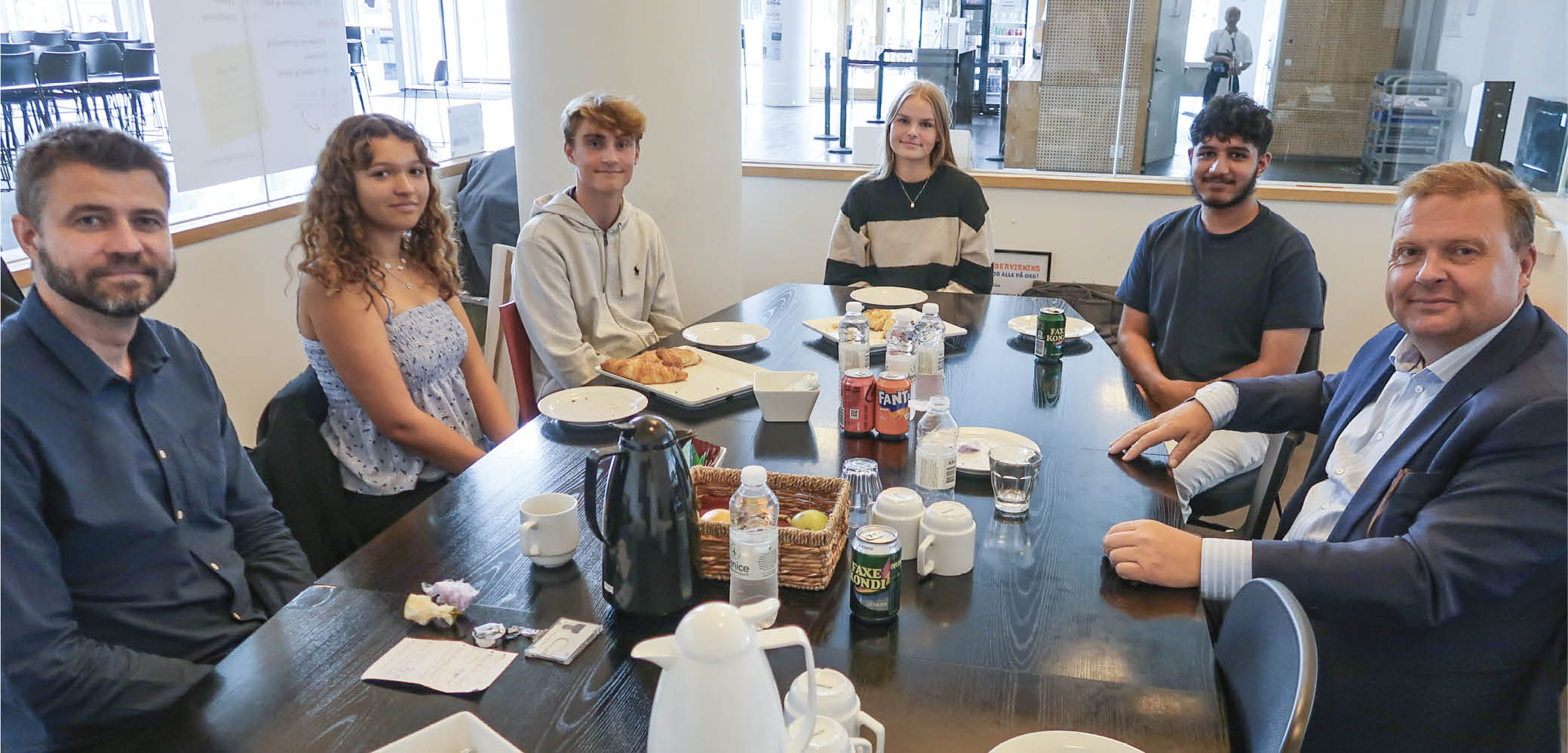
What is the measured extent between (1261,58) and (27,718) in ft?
16.1

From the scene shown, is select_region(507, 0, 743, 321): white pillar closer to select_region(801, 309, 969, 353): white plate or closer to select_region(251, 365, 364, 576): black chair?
select_region(801, 309, 969, 353): white plate

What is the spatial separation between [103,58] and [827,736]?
254 inches

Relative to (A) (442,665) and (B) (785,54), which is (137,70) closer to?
(B) (785,54)

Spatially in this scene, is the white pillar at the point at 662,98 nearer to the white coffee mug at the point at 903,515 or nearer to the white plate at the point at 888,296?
the white plate at the point at 888,296

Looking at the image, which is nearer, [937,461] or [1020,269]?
[937,461]

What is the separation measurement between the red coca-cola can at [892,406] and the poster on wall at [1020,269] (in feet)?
9.54

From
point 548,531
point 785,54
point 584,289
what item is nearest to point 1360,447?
point 548,531

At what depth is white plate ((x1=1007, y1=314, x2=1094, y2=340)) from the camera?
2.78 m

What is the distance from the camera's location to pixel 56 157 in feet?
4.97

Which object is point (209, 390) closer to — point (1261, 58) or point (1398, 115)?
point (1261, 58)

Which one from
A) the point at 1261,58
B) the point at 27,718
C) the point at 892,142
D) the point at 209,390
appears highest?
the point at 1261,58

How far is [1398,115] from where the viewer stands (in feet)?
15.1

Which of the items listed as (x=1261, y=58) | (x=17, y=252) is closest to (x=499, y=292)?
(x=17, y=252)

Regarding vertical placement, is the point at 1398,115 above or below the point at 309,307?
above
